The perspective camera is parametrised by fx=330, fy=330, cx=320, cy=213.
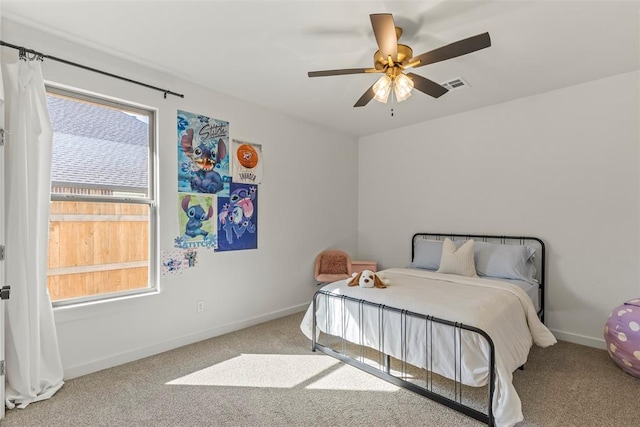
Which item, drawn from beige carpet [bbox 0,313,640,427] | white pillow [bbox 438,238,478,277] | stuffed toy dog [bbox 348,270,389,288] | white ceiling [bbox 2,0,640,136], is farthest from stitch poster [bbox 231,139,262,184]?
white pillow [bbox 438,238,478,277]

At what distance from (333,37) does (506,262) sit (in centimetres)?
265

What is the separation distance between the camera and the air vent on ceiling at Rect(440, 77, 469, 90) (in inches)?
122

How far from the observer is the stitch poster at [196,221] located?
10.4ft

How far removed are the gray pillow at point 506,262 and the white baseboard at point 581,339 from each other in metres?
0.64

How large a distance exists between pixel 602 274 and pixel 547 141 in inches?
55.2

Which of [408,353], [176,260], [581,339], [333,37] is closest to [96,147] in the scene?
[176,260]

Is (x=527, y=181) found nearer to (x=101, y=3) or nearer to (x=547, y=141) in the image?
(x=547, y=141)

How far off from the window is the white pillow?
9.55 ft

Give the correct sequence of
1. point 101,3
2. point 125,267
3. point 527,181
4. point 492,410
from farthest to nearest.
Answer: point 527,181, point 125,267, point 101,3, point 492,410

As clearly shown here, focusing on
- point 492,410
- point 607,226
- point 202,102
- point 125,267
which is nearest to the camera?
point 492,410

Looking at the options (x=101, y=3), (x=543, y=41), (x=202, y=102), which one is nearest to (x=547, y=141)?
Result: (x=543, y=41)

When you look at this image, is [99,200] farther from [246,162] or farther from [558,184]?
[558,184]

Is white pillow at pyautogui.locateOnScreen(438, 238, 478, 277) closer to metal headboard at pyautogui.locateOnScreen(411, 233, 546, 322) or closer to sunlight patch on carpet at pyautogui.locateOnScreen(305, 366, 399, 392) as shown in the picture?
metal headboard at pyautogui.locateOnScreen(411, 233, 546, 322)

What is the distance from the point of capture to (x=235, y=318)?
362 cm
